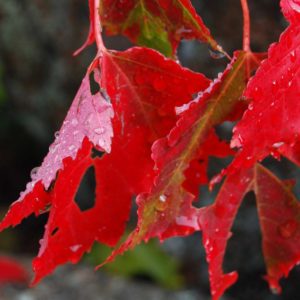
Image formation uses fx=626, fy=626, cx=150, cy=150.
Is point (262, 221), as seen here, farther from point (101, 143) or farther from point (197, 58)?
point (197, 58)

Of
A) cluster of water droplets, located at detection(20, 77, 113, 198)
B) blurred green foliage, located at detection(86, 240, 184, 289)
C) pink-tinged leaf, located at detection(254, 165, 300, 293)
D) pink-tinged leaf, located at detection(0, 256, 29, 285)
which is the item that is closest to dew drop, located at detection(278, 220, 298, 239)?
pink-tinged leaf, located at detection(254, 165, 300, 293)

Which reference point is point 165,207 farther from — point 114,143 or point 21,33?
point 21,33

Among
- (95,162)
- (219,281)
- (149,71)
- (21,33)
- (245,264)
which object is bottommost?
(245,264)

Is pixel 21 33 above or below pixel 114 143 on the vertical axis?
below

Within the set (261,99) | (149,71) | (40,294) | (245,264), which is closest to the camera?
(261,99)

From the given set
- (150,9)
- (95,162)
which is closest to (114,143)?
(95,162)

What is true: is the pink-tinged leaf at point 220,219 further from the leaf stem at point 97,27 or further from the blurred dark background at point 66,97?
the blurred dark background at point 66,97

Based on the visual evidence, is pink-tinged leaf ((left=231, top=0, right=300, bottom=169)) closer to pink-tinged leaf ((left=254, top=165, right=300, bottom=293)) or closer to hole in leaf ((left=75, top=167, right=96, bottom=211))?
pink-tinged leaf ((left=254, top=165, right=300, bottom=293))
